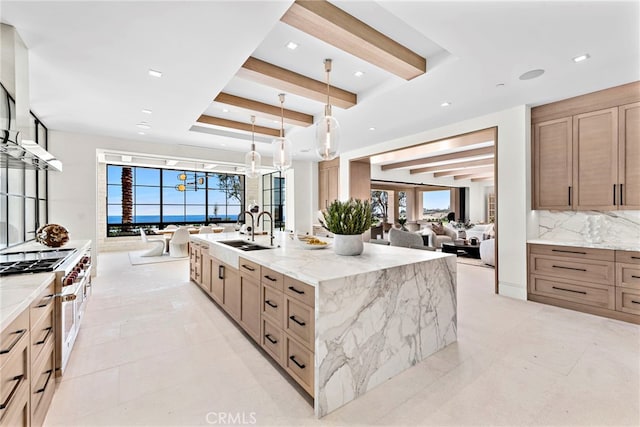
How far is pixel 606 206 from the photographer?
10.9ft

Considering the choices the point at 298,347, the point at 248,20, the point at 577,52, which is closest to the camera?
the point at 298,347

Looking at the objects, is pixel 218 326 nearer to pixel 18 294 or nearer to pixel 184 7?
pixel 18 294

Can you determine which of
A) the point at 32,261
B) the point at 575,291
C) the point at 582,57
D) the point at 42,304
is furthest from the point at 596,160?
the point at 32,261

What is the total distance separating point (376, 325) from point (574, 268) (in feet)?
10.0

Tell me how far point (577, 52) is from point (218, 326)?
4.25 metres

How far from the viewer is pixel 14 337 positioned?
1190mm

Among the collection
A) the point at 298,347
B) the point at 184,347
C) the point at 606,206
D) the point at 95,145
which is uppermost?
the point at 95,145

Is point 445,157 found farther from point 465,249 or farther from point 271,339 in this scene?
point 271,339

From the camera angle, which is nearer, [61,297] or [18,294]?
[18,294]

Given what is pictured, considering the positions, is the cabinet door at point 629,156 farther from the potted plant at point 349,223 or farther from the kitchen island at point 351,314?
the potted plant at point 349,223

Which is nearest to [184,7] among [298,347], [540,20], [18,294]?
[18,294]

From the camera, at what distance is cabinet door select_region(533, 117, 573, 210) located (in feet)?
11.7

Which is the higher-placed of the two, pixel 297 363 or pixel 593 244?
pixel 593 244

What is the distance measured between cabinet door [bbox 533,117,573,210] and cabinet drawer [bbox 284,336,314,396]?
3.76 m
